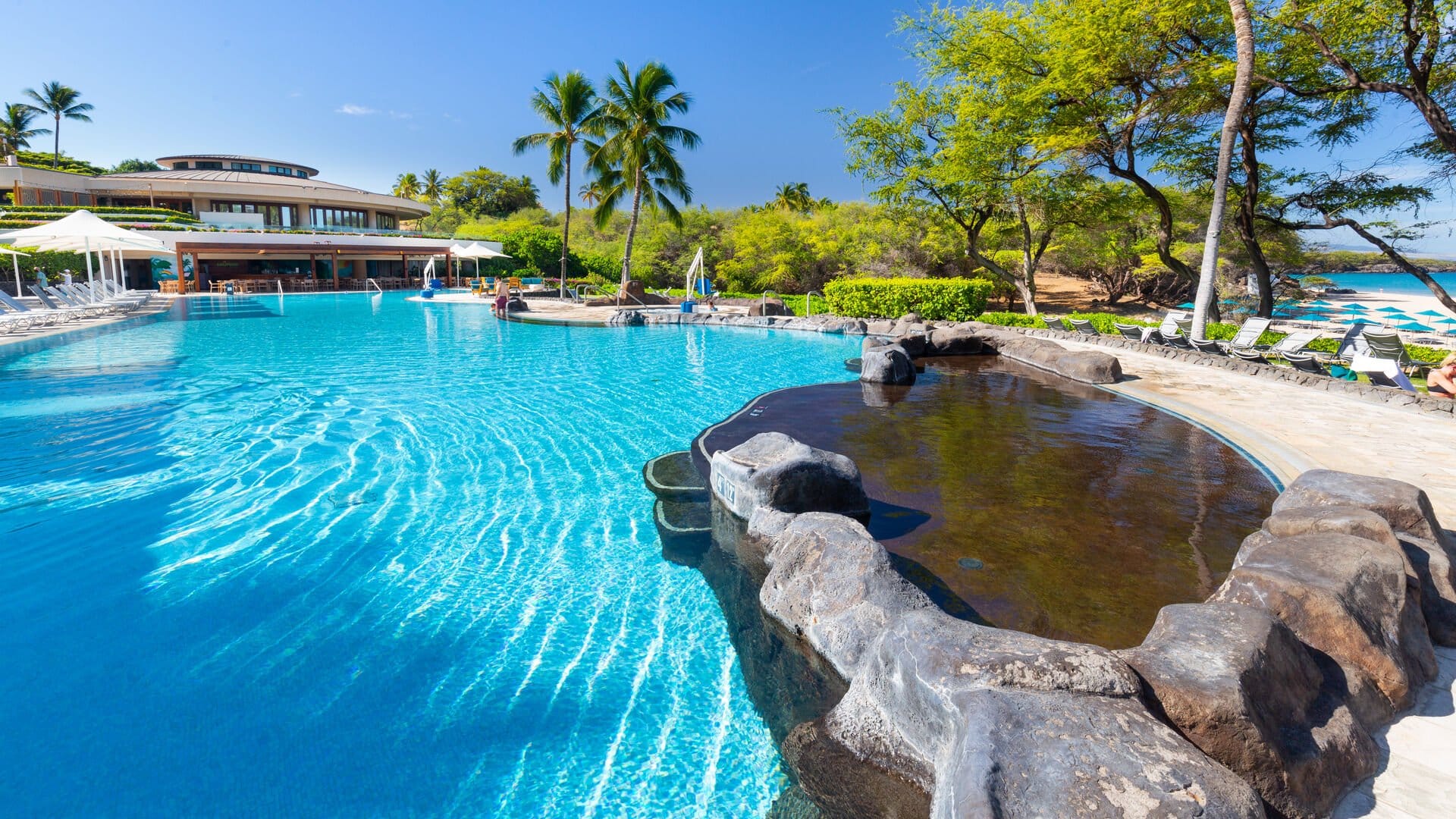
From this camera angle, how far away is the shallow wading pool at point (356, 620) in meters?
3.16

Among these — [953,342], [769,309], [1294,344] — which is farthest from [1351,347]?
[769,309]

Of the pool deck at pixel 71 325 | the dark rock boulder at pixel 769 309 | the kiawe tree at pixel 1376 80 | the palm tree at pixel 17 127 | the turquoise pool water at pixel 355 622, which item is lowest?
the turquoise pool water at pixel 355 622

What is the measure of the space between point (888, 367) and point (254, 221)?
168 feet

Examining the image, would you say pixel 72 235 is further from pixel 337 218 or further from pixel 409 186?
pixel 409 186

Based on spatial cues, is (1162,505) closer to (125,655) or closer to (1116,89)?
(125,655)

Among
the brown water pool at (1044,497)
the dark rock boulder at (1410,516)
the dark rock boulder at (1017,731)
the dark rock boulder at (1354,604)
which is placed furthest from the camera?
the brown water pool at (1044,497)

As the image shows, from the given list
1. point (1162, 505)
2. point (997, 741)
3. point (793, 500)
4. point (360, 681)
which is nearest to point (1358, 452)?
point (1162, 505)

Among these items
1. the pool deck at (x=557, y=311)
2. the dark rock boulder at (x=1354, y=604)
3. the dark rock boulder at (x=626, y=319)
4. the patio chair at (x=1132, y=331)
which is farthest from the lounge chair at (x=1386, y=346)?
the dark rock boulder at (x=626, y=319)

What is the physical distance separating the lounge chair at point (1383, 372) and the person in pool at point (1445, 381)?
0.64ft

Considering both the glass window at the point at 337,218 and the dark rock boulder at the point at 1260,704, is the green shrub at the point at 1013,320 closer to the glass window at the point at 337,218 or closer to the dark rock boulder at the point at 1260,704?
the dark rock boulder at the point at 1260,704

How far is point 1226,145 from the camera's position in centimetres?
1277

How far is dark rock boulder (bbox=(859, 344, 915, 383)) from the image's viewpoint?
38.5 feet

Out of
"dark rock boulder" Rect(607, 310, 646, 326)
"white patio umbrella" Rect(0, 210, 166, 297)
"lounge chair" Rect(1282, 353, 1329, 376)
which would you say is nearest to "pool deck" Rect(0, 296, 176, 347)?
"white patio umbrella" Rect(0, 210, 166, 297)

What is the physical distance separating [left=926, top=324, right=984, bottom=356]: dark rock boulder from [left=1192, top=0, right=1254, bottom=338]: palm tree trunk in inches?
170
